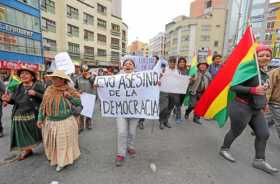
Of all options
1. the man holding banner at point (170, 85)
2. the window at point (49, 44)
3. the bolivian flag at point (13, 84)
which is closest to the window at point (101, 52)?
the window at point (49, 44)

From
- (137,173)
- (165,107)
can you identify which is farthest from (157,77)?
(165,107)

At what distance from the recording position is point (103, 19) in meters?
34.0

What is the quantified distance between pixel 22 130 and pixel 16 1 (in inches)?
816

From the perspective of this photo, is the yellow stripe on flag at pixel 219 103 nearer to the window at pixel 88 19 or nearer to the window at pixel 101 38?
the window at pixel 88 19

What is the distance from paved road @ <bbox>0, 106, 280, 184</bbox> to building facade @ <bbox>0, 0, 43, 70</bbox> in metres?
15.6

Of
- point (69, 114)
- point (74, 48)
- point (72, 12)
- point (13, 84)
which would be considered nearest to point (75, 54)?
point (74, 48)

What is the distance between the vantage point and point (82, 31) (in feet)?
97.3

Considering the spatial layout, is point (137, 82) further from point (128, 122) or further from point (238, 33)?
point (238, 33)

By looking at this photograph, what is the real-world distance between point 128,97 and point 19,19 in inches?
840

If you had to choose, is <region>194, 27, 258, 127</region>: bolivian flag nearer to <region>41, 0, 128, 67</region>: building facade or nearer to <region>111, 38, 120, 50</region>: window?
<region>41, 0, 128, 67</region>: building facade

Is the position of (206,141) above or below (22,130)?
below

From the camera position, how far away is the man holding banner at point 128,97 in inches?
112

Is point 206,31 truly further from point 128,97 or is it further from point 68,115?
point 68,115

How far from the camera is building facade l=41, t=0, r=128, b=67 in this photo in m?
25.1
